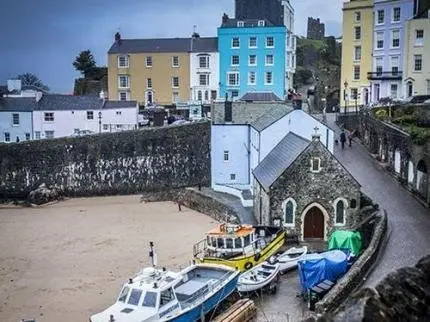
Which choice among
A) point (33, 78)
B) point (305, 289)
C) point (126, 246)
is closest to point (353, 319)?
point (305, 289)

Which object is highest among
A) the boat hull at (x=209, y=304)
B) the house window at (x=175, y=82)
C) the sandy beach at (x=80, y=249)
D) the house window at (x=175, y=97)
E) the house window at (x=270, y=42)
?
the house window at (x=270, y=42)

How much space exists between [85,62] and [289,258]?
164 ft

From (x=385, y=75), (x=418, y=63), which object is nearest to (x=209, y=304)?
(x=418, y=63)

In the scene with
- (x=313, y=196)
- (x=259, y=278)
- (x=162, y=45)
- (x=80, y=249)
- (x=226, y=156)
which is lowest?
(x=80, y=249)

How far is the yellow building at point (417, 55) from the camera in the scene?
147 feet

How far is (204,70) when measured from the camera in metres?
53.4

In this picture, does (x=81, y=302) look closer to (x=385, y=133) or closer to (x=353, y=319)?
(x=353, y=319)

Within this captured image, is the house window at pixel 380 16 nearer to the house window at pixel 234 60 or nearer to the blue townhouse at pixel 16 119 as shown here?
the house window at pixel 234 60

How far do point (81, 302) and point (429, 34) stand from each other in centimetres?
3546

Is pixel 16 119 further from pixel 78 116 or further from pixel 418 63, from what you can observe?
pixel 418 63

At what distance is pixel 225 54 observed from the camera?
53.6 metres

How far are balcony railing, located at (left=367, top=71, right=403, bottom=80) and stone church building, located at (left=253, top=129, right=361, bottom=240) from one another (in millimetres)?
26720

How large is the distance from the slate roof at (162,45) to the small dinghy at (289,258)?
34.6 m


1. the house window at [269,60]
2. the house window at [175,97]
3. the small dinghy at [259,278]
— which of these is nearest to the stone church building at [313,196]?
the small dinghy at [259,278]
